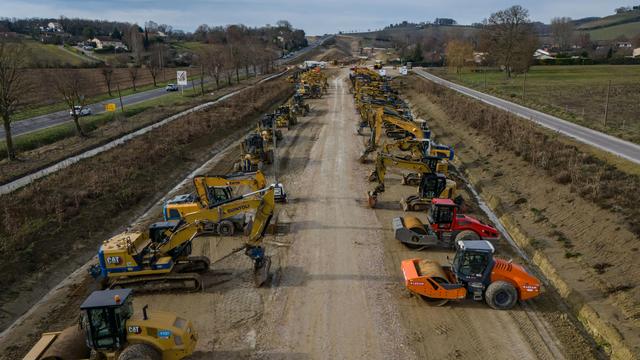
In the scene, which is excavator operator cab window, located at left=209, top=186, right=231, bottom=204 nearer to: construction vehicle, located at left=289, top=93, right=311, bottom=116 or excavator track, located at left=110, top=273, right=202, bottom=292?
excavator track, located at left=110, top=273, right=202, bottom=292

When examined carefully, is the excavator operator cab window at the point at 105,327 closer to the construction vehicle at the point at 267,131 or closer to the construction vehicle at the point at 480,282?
the construction vehicle at the point at 480,282

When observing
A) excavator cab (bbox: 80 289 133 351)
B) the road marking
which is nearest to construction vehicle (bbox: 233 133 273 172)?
the road marking

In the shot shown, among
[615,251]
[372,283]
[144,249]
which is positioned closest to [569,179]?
[615,251]

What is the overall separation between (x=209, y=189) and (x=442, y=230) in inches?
460

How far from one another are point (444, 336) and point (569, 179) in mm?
15554

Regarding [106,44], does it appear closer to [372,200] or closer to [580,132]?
[372,200]

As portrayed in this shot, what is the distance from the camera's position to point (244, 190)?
29.8 meters

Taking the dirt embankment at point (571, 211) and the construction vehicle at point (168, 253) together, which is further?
the construction vehicle at point (168, 253)

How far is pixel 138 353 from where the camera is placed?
12156 millimetres

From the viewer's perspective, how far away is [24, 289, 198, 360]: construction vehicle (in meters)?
12.2


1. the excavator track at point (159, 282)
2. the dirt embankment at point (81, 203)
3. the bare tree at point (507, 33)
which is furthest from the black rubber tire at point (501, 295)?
the bare tree at point (507, 33)

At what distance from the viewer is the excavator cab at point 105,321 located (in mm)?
12164

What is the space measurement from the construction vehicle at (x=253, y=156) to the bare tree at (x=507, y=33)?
201ft

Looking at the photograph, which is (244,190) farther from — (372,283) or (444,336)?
(444,336)
